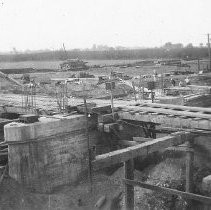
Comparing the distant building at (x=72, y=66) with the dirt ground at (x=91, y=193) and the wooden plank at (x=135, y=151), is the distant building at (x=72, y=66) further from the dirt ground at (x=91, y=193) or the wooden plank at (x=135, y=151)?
the wooden plank at (x=135, y=151)

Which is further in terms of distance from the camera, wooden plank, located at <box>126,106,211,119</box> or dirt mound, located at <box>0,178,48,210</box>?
wooden plank, located at <box>126,106,211,119</box>

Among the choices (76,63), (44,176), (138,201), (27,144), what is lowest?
(138,201)

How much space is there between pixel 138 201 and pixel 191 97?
695 centimetres

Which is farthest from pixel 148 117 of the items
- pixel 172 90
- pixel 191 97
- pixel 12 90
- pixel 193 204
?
pixel 12 90

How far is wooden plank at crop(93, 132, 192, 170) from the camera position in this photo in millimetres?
9391

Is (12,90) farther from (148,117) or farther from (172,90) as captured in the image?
(148,117)

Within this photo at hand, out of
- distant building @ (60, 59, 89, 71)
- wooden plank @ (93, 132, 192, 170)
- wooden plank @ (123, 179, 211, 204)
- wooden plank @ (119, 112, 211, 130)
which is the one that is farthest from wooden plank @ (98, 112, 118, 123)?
distant building @ (60, 59, 89, 71)

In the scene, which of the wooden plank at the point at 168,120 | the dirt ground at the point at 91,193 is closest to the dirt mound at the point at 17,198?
the dirt ground at the point at 91,193

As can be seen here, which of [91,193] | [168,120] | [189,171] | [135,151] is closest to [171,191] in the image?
[189,171]

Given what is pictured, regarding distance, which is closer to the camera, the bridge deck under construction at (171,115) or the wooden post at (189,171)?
the wooden post at (189,171)

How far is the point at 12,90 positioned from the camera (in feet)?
89.9

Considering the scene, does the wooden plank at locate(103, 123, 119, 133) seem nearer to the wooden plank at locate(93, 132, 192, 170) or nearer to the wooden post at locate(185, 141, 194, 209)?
the wooden plank at locate(93, 132, 192, 170)

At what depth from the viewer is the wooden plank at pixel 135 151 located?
9.39 m

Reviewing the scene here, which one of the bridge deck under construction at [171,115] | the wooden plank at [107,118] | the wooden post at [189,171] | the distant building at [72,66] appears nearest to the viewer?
the wooden post at [189,171]
